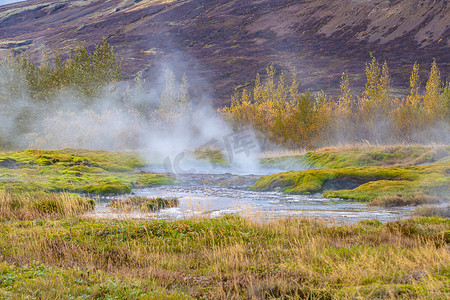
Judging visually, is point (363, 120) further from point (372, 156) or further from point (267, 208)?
point (267, 208)

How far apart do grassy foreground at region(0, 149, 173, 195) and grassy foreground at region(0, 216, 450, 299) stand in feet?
41.8

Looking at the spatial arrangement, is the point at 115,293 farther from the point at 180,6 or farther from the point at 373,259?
the point at 180,6

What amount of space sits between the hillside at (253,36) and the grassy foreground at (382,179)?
56.0m

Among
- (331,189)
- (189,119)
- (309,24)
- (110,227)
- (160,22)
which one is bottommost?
(331,189)

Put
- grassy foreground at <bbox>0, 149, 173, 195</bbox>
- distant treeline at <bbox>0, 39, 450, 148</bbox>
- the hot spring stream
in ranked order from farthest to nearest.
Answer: distant treeline at <bbox>0, 39, 450, 148</bbox> < grassy foreground at <bbox>0, 149, 173, 195</bbox> < the hot spring stream

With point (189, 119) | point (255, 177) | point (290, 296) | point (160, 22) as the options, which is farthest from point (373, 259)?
point (160, 22)

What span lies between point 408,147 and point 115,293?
3078cm

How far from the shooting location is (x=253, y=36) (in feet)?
414

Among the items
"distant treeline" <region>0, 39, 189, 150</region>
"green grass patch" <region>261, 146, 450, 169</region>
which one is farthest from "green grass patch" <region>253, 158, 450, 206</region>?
"distant treeline" <region>0, 39, 189, 150</region>

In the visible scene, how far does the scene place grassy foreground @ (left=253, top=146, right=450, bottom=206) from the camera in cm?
1794

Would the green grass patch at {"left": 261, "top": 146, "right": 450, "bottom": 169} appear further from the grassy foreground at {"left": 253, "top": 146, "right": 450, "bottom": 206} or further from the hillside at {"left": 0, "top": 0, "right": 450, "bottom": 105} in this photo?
the hillside at {"left": 0, "top": 0, "right": 450, "bottom": 105}

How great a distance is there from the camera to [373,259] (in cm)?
736

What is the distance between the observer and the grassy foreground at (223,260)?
605cm

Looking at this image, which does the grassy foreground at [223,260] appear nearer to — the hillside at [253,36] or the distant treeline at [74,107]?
the distant treeline at [74,107]
